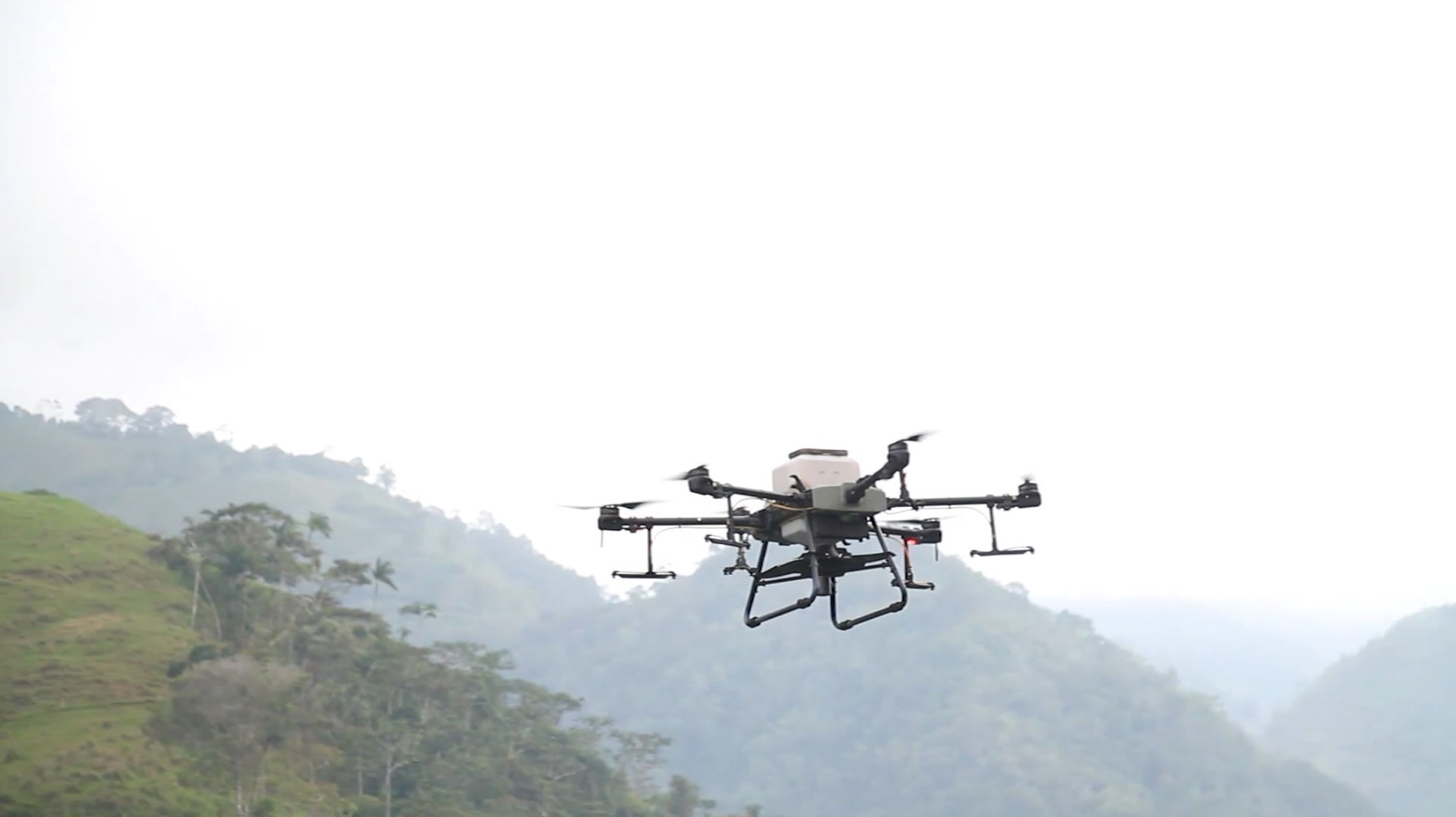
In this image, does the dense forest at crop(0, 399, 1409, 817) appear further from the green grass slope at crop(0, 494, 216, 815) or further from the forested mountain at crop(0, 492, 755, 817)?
the green grass slope at crop(0, 494, 216, 815)

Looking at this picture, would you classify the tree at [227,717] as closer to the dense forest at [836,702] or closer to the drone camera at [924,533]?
the dense forest at [836,702]

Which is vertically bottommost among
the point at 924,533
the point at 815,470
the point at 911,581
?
the point at 911,581

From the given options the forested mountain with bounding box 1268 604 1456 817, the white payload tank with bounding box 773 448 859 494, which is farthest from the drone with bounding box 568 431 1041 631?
the forested mountain with bounding box 1268 604 1456 817

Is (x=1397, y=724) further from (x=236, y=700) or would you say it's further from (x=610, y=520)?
(x=610, y=520)

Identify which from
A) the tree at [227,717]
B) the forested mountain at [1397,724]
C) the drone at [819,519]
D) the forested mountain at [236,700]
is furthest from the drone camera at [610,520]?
the forested mountain at [1397,724]

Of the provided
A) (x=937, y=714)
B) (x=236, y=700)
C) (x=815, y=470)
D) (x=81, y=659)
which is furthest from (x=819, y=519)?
(x=937, y=714)
